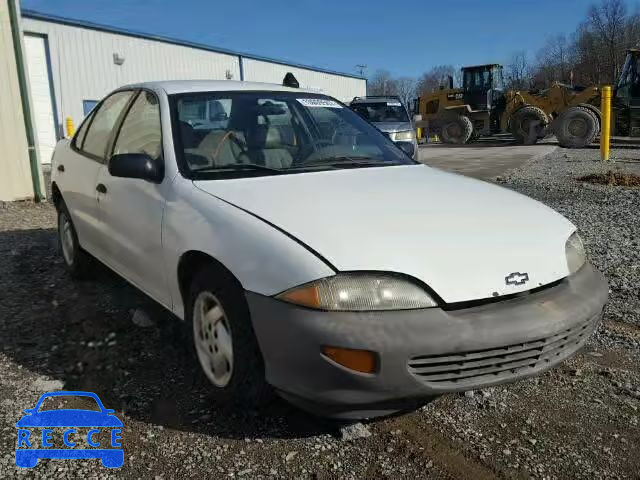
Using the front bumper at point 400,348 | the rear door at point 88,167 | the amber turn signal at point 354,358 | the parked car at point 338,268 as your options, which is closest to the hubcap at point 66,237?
the rear door at point 88,167

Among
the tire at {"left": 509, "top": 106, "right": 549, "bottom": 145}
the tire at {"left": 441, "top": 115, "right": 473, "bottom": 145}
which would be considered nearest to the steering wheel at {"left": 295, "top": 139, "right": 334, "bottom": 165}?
the tire at {"left": 509, "top": 106, "right": 549, "bottom": 145}

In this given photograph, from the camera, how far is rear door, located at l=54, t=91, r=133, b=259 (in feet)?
12.5

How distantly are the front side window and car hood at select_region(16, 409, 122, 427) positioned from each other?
4.40 ft

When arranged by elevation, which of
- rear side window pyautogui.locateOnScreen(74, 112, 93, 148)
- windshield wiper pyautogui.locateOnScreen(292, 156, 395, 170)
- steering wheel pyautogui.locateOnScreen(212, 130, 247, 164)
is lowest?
windshield wiper pyautogui.locateOnScreen(292, 156, 395, 170)

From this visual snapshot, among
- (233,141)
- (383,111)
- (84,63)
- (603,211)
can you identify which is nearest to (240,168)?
(233,141)

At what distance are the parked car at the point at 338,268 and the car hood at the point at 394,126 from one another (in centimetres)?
957

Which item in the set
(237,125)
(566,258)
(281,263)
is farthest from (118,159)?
(566,258)

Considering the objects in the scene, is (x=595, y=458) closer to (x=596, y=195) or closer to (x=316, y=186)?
(x=316, y=186)

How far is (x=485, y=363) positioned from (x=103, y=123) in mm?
3240

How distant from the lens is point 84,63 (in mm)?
18875

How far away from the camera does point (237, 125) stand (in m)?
3.33

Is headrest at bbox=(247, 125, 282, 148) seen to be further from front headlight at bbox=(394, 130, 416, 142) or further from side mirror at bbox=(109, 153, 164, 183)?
front headlight at bbox=(394, 130, 416, 142)

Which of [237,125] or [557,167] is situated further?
[557,167]

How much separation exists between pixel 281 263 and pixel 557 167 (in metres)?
12.5
